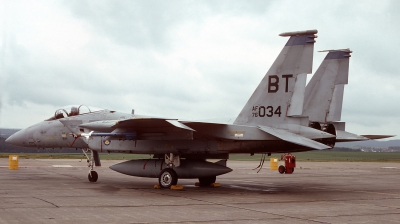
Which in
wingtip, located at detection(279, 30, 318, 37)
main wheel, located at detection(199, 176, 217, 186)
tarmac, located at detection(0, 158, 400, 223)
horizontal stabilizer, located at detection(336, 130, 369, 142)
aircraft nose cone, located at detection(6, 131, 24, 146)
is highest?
wingtip, located at detection(279, 30, 318, 37)

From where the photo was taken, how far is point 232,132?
46.3 ft

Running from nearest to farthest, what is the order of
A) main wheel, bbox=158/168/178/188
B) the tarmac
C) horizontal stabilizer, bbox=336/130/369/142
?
1. the tarmac
2. main wheel, bbox=158/168/178/188
3. horizontal stabilizer, bbox=336/130/369/142

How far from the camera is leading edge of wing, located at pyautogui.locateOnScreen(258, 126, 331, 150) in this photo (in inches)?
508

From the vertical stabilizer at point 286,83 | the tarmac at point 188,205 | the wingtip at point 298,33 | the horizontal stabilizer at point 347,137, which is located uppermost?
the wingtip at point 298,33

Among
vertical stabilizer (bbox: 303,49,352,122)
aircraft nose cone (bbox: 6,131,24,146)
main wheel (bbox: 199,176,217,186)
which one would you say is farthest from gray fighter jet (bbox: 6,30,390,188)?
aircraft nose cone (bbox: 6,131,24,146)

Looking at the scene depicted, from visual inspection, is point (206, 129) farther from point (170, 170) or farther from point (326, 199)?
point (326, 199)

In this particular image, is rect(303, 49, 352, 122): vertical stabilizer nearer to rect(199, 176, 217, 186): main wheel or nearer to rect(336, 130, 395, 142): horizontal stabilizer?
rect(336, 130, 395, 142): horizontal stabilizer

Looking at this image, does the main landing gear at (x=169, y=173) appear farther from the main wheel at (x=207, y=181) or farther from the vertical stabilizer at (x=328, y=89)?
the vertical stabilizer at (x=328, y=89)

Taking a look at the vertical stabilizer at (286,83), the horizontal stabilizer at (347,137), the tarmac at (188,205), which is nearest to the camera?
the tarmac at (188,205)

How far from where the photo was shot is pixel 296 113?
46.3ft

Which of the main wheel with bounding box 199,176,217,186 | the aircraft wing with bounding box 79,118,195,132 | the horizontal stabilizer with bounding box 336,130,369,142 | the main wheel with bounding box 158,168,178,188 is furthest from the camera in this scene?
the horizontal stabilizer with bounding box 336,130,369,142

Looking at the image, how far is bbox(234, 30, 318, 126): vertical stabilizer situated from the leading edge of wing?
2.06 feet

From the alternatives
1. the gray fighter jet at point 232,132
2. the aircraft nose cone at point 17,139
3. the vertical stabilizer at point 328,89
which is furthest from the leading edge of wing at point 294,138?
the aircraft nose cone at point 17,139

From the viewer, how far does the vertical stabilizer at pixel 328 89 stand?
18219 millimetres
